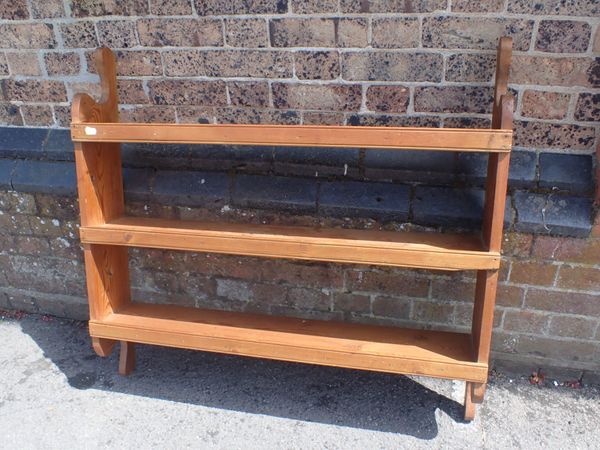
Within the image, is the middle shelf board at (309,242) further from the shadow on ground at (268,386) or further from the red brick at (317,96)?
the shadow on ground at (268,386)

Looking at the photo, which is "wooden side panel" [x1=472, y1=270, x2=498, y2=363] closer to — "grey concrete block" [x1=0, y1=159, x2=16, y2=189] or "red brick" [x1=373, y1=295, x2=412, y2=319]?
"red brick" [x1=373, y1=295, x2=412, y2=319]

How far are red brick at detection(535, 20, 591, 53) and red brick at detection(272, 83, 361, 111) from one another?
0.72 metres

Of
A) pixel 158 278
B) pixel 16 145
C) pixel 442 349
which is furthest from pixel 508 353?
pixel 16 145

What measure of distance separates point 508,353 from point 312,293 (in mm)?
945

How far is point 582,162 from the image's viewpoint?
1.93 m

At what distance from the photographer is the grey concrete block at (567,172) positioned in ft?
6.30

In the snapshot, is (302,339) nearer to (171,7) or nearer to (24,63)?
(171,7)

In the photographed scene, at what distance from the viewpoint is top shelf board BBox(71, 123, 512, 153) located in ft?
5.17

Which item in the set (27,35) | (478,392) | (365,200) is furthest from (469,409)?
(27,35)

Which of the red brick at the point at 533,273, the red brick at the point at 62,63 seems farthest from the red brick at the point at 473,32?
the red brick at the point at 62,63

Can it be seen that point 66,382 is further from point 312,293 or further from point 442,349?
point 442,349

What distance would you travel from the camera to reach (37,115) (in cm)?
245

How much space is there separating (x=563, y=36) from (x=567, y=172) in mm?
519

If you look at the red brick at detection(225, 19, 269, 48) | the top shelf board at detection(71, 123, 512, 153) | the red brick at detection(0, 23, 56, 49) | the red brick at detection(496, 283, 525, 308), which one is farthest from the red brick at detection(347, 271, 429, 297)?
the red brick at detection(0, 23, 56, 49)
